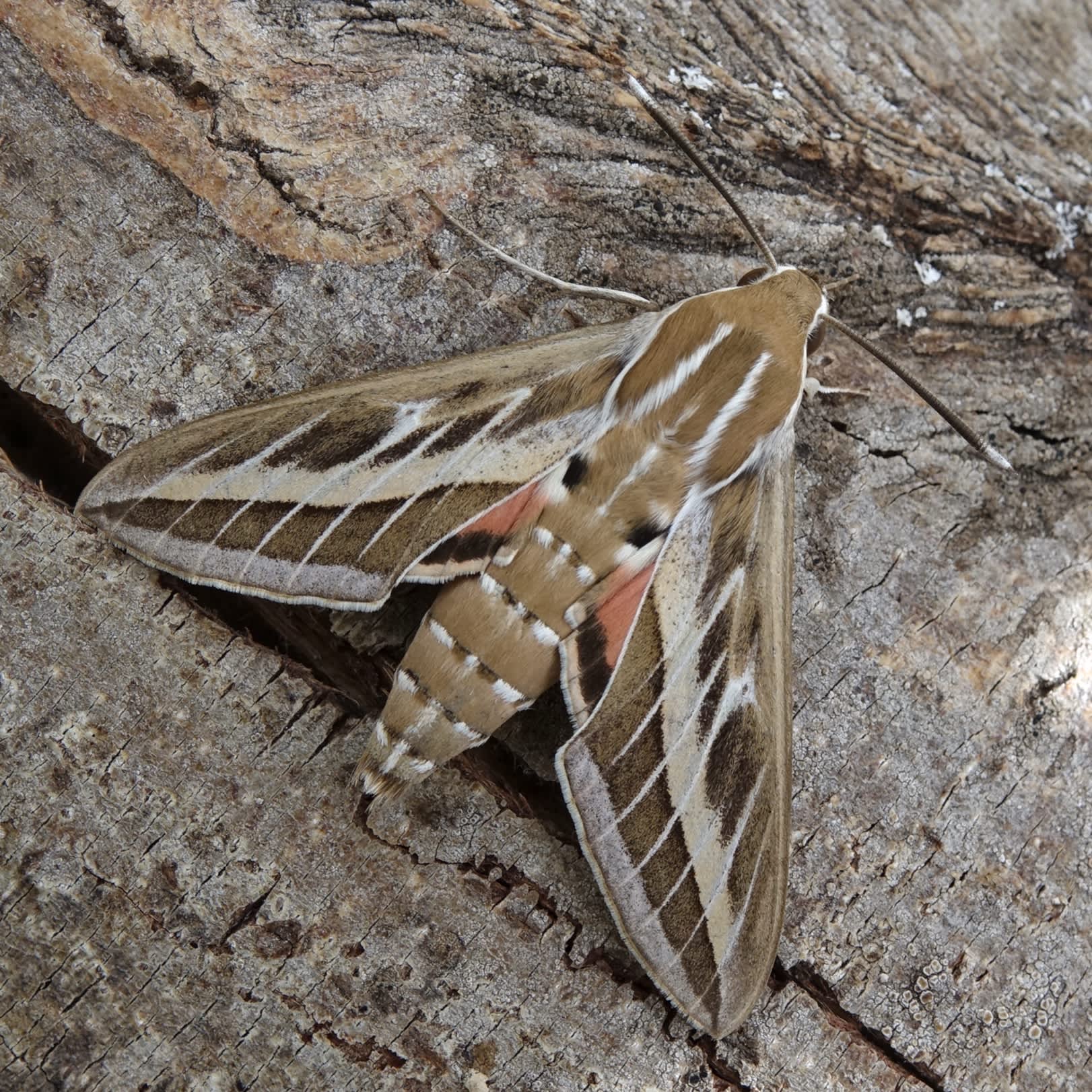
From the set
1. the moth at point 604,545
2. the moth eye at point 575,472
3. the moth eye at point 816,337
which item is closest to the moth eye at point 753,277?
the moth at point 604,545

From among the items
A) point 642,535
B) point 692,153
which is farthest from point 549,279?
point 642,535

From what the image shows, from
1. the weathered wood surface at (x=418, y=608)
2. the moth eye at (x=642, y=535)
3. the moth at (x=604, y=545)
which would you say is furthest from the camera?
the moth eye at (x=642, y=535)

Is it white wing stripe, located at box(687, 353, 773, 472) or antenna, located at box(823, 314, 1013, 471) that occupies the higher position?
white wing stripe, located at box(687, 353, 773, 472)

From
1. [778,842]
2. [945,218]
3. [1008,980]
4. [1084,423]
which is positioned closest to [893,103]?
[945,218]

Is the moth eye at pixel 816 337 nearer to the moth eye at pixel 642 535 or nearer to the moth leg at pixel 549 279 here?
the moth leg at pixel 549 279

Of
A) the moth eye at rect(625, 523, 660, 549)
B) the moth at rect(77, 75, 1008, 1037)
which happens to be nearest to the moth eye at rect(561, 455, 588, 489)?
the moth at rect(77, 75, 1008, 1037)

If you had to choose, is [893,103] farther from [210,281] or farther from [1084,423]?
[210,281]

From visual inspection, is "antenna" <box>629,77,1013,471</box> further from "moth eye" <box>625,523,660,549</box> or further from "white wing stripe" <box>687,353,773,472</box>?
"moth eye" <box>625,523,660,549</box>

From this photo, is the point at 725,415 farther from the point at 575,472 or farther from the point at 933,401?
the point at 933,401
